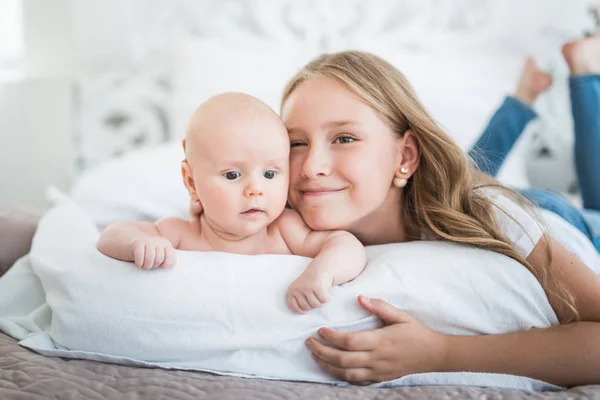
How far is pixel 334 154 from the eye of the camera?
1092 millimetres

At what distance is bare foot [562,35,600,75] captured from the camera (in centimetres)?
174

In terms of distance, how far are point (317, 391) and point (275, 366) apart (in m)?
0.10

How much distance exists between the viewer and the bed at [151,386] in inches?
30.6

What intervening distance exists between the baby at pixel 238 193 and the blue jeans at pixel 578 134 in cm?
82

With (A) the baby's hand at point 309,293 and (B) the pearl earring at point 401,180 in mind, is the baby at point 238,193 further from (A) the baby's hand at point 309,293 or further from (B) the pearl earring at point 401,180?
(B) the pearl earring at point 401,180

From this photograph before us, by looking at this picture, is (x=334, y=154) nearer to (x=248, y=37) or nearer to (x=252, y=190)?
(x=252, y=190)

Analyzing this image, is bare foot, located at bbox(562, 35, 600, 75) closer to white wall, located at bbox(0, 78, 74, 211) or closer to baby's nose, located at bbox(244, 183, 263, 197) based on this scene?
baby's nose, located at bbox(244, 183, 263, 197)

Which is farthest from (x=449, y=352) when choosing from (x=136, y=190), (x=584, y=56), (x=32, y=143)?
(x=32, y=143)

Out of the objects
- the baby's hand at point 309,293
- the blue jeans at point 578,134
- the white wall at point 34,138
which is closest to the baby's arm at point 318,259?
the baby's hand at point 309,293

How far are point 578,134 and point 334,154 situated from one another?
1063mm

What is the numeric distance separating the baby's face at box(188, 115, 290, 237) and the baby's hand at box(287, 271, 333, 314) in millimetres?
153

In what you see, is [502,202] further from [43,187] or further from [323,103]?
[43,187]

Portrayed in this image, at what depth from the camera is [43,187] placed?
245cm

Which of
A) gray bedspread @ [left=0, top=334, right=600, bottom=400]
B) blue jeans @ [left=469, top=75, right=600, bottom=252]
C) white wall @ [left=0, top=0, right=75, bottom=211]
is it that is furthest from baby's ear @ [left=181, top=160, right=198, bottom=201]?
white wall @ [left=0, top=0, right=75, bottom=211]
